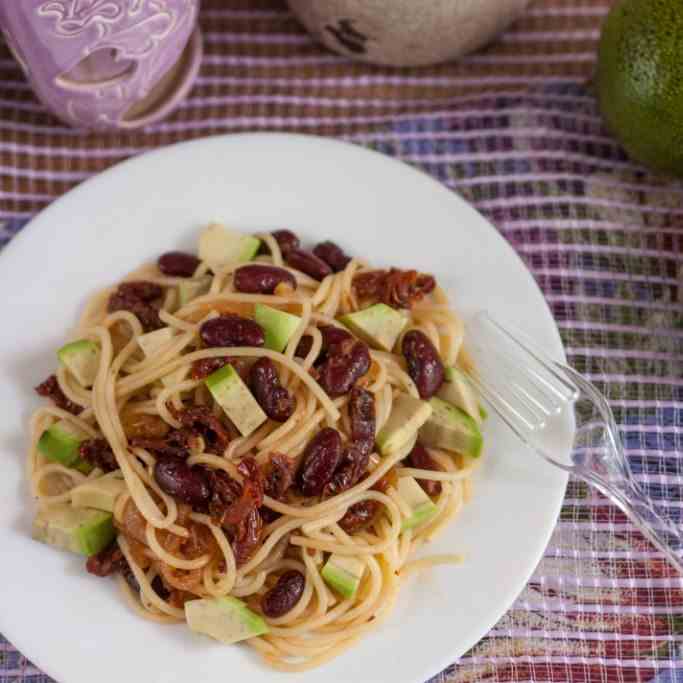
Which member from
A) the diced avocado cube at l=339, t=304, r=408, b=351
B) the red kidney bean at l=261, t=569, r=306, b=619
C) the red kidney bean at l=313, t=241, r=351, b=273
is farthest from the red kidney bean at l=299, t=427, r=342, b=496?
the red kidney bean at l=313, t=241, r=351, b=273

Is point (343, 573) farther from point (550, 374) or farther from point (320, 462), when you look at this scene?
point (550, 374)

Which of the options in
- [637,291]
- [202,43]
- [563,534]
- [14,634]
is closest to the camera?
[14,634]

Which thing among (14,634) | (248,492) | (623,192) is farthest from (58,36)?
(623,192)

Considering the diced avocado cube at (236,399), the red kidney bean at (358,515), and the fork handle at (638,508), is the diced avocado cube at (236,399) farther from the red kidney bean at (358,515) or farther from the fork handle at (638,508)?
the fork handle at (638,508)

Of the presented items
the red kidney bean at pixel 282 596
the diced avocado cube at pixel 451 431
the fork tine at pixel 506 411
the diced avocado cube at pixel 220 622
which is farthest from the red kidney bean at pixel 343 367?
the diced avocado cube at pixel 220 622

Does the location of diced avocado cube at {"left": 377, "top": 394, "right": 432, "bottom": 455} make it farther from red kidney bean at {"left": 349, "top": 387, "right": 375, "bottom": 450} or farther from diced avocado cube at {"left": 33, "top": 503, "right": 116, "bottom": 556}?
diced avocado cube at {"left": 33, "top": 503, "right": 116, "bottom": 556}

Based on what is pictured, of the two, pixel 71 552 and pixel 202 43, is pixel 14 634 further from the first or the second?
pixel 202 43

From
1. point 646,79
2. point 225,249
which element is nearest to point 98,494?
point 225,249
